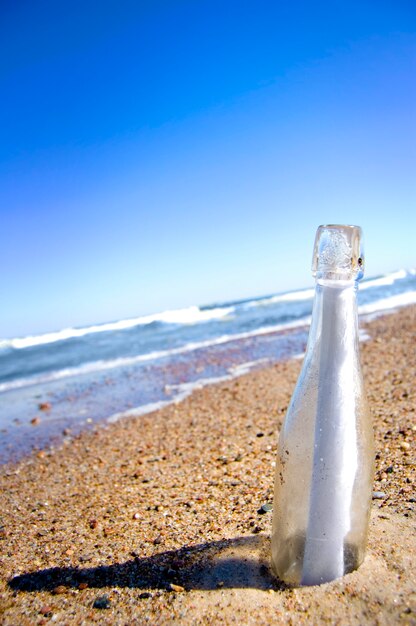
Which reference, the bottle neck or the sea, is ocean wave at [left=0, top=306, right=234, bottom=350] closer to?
the sea

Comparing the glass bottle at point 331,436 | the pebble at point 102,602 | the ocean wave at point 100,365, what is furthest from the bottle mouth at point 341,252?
the ocean wave at point 100,365

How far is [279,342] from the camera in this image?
38.7 feet

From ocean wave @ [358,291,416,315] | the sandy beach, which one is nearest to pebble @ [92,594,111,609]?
the sandy beach

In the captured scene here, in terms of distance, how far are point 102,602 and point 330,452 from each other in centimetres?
117

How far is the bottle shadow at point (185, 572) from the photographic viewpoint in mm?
1723

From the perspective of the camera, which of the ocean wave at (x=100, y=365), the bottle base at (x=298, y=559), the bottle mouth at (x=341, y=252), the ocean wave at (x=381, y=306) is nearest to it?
the bottle mouth at (x=341, y=252)

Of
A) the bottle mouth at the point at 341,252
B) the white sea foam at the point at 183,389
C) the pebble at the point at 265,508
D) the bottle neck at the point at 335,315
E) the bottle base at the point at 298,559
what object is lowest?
the white sea foam at the point at 183,389

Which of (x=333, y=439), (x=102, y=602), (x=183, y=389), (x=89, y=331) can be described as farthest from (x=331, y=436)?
(x=89, y=331)

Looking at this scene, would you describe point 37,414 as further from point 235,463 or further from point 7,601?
point 7,601

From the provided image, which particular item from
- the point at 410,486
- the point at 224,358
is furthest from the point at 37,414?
the point at 410,486

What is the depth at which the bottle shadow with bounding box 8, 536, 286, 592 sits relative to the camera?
172 cm

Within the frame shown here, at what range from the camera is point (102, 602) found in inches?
69.7

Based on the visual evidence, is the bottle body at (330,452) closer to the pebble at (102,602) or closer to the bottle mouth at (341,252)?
the bottle mouth at (341,252)

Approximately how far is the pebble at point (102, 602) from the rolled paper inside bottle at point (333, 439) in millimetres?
909
